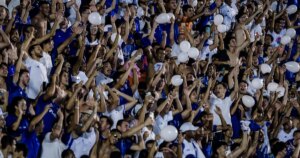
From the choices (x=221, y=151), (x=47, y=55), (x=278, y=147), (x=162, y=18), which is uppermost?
(x=162, y=18)

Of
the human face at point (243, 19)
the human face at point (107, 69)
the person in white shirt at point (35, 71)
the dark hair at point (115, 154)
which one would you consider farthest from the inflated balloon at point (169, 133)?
the human face at point (243, 19)

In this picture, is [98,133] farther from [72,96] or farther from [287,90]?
[287,90]

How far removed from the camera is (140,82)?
6.72m

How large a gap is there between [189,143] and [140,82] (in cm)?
91

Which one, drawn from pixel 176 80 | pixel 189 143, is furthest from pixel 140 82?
pixel 189 143

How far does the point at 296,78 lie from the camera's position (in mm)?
8109

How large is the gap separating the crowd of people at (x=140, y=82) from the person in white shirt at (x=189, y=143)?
0.01 meters

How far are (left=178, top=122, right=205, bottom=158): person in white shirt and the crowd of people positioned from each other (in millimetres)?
11

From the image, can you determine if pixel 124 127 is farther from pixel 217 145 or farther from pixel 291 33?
pixel 291 33

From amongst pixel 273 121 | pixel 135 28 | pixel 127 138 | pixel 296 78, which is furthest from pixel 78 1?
pixel 296 78

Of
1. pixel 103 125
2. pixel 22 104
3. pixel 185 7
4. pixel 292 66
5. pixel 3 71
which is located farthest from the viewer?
pixel 292 66

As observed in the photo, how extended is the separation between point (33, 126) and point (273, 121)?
2891 millimetres

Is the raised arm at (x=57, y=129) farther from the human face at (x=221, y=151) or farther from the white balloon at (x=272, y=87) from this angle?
the white balloon at (x=272, y=87)

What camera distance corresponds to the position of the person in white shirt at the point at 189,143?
237 inches
